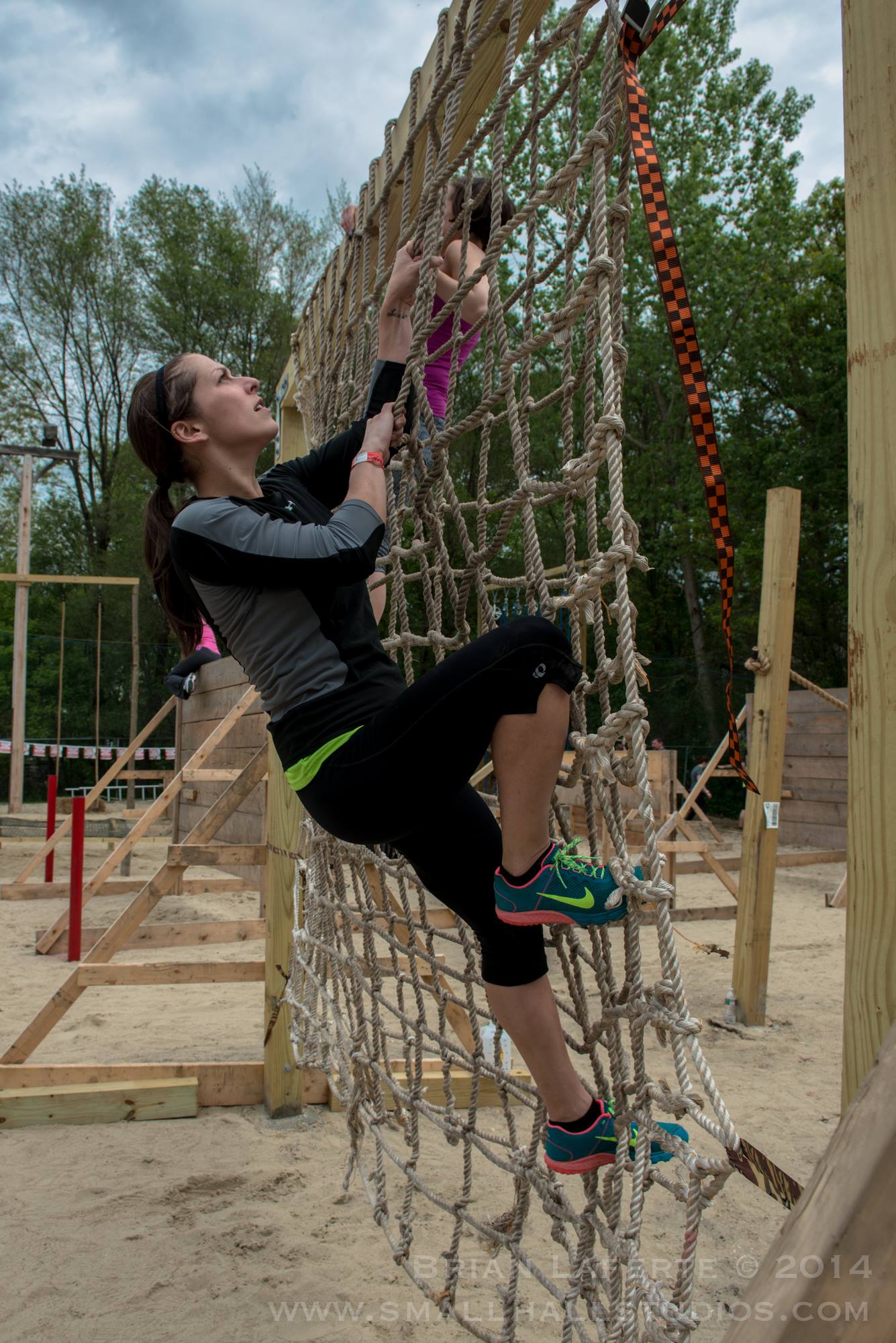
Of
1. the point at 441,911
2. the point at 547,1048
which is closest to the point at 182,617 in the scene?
the point at 547,1048

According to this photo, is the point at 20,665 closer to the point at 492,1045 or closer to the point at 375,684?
the point at 492,1045

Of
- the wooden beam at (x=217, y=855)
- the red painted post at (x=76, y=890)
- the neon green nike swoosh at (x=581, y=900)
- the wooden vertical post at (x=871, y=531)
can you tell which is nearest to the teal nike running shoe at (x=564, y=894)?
the neon green nike swoosh at (x=581, y=900)

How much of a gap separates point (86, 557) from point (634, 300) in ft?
36.9

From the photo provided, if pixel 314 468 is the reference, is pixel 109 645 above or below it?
above

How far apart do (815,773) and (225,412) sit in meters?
8.17

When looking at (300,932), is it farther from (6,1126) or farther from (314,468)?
(314,468)

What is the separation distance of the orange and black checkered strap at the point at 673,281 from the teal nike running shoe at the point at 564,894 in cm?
28

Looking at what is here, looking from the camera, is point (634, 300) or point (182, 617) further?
point (634, 300)

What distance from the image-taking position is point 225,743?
23.4 ft

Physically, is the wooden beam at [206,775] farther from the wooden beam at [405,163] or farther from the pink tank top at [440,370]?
the pink tank top at [440,370]

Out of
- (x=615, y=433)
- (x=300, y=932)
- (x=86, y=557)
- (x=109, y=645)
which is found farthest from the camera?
(x=86, y=557)

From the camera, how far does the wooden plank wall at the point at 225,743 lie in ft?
21.3

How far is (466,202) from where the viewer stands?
5.04 ft

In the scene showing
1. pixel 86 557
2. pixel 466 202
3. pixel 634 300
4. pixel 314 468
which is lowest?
pixel 314 468
